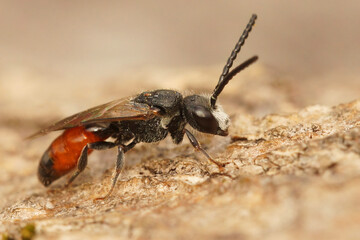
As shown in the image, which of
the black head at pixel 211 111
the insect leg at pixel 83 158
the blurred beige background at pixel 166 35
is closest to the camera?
the black head at pixel 211 111

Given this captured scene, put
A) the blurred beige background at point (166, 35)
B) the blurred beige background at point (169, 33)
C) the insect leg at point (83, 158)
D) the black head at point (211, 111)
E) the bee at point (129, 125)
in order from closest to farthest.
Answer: the black head at point (211, 111) → the bee at point (129, 125) → the insect leg at point (83, 158) → the blurred beige background at point (166, 35) → the blurred beige background at point (169, 33)

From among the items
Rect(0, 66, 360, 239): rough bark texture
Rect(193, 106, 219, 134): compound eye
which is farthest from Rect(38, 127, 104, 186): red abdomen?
Rect(193, 106, 219, 134): compound eye

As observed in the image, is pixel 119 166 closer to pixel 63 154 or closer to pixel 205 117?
pixel 63 154

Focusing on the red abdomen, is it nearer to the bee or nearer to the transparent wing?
the bee

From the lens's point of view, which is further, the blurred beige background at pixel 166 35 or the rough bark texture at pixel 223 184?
the blurred beige background at pixel 166 35

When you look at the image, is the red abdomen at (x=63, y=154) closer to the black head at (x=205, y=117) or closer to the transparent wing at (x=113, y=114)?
the transparent wing at (x=113, y=114)

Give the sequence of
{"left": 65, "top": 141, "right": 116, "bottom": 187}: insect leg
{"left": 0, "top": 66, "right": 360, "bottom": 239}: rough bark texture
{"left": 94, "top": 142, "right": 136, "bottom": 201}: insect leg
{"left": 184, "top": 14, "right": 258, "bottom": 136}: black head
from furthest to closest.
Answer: {"left": 65, "top": 141, "right": 116, "bottom": 187}: insect leg, {"left": 184, "top": 14, "right": 258, "bottom": 136}: black head, {"left": 94, "top": 142, "right": 136, "bottom": 201}: insect leg, {"left": 0, "top": 66, "right": 360, "bottom": 239}: rough bark texture

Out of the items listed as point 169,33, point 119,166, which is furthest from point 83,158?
point 169,33

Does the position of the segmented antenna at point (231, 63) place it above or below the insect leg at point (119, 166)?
above

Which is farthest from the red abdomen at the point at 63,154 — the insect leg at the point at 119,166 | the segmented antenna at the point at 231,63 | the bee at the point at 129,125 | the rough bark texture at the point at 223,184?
the segmented antenna at the point at 231,63
